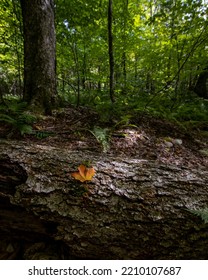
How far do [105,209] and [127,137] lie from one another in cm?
185

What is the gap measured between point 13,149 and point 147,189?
154 centimetres

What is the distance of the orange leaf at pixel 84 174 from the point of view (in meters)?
1.87

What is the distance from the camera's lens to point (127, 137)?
342 cm

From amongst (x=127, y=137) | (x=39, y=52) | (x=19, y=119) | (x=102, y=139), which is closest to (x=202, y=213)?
(x=102, y=139)

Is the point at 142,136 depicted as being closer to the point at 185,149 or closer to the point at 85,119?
the point at 185,149

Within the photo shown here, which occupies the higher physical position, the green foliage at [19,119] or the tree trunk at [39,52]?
the tree trunk at [39,52]

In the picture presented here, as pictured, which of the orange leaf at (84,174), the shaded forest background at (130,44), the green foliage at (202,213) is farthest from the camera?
the shaded forest background at (130,44)

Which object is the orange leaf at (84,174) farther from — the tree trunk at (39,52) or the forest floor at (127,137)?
the tree trunk at (39,52)

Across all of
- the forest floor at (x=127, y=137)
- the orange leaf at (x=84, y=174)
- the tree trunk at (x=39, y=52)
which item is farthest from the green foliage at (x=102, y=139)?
the tree trunk at (x=39, y=52)

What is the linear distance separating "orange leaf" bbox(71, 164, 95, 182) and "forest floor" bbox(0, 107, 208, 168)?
94 centimetres

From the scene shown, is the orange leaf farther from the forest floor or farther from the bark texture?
the forest floor

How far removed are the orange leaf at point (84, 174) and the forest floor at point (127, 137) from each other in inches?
37.2

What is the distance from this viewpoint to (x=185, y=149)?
3.47 meters

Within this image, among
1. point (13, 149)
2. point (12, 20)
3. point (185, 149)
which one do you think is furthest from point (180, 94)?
point (13, 149)
